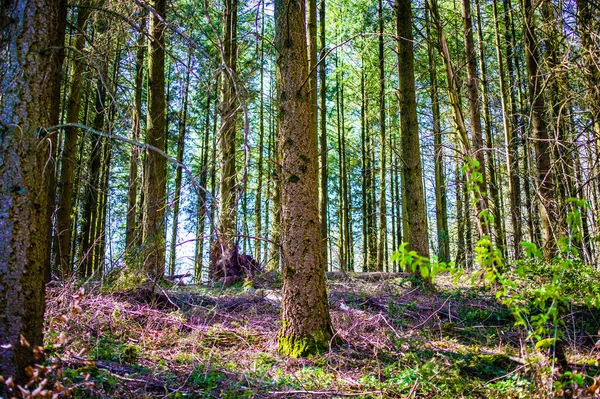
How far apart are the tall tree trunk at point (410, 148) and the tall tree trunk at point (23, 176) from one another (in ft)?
19.3

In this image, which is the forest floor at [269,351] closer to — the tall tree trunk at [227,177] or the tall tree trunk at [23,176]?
the tall tree trunk at [23,176]

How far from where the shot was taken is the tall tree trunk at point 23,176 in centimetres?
271

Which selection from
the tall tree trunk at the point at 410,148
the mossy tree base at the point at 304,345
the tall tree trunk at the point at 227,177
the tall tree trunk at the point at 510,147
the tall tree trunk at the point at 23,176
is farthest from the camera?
the tall tree trunk at the point at 510,147

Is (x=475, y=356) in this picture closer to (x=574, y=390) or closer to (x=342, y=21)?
(x=574, y=390)

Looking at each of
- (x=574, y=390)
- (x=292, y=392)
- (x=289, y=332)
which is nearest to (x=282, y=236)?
(x=289, y=332)

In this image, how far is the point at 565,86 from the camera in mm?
6000

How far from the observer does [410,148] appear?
7559mm

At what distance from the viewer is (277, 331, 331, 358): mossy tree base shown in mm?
4215

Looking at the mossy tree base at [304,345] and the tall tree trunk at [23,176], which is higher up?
the tall tree trunk at [23,176]

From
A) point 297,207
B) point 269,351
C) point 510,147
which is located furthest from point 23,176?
point 510,147

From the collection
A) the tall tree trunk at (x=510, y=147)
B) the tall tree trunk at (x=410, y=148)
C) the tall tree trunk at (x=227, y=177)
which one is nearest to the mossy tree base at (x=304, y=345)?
the tall tree trunk at (x=227, y=177)

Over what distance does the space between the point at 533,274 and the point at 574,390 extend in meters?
5.99

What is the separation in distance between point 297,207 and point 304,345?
145cm

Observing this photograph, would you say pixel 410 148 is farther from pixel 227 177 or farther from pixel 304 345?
pixel 304 345
